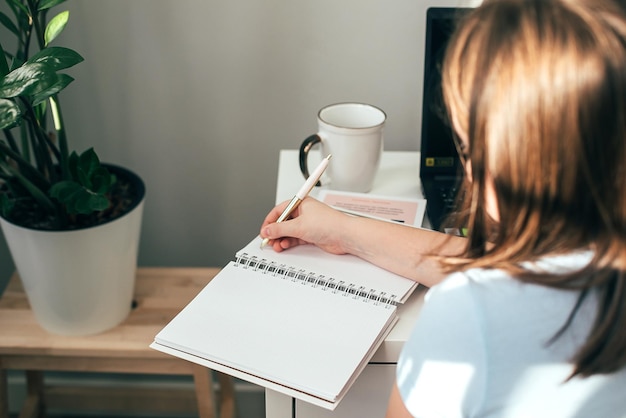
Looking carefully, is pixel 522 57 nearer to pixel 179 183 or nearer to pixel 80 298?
pixel 80 298

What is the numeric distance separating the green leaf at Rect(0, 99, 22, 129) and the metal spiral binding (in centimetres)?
29

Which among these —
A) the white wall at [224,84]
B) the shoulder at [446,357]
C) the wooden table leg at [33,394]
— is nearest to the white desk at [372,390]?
the shoulder at [446,357]

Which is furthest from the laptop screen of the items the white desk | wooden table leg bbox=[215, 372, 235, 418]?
wooden table leg bbox=[215, 372, 235, 418]

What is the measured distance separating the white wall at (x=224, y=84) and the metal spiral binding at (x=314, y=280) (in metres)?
0.49

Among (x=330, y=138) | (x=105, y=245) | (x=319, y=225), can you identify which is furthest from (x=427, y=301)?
(x=105, y=245)

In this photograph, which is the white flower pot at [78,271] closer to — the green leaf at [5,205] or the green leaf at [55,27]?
the green leaf at [5,205]

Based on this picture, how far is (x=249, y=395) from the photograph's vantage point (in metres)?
1.51

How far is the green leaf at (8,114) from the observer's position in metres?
0.75

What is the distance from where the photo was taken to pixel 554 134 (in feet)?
1.57

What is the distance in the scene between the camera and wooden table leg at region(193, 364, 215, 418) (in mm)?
1126

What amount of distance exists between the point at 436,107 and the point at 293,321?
1.32 ft

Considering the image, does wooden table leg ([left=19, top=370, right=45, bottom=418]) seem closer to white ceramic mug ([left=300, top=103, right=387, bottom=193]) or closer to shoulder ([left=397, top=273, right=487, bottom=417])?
white ceramic mug ([left=300, top=103, right=387, bottom=193])

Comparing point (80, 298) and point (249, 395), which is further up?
point (80, 298)

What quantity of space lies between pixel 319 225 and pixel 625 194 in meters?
0.41
